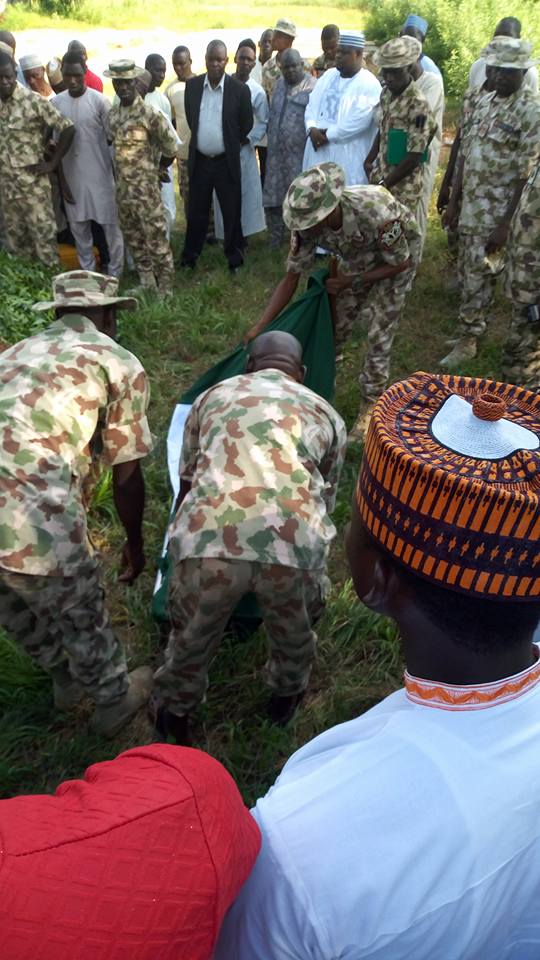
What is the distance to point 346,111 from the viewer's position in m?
5.98

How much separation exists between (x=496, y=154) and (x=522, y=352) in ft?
4.61

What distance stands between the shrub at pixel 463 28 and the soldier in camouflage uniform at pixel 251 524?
1121cm

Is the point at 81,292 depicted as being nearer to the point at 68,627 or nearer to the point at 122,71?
the point at 68,627

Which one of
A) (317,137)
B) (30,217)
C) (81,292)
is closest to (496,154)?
(317,137)

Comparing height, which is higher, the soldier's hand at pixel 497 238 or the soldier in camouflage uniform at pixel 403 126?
the soldier in camouflage uniform at pixel 403 126

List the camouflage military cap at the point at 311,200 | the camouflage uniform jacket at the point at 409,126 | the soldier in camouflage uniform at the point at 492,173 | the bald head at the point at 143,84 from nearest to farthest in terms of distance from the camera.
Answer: the camouflage military cap at the point at 311,200
the soldier in camouflage uniform at the point at 492,173
the camouflage uniform jacket at the point at 409,126
the bald head at the point at 143,84

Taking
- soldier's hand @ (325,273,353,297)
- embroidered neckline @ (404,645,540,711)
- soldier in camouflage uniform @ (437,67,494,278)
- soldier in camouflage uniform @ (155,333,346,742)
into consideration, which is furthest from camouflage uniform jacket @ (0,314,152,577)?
soldier in camouflage uniform @ (437,67,494,278)

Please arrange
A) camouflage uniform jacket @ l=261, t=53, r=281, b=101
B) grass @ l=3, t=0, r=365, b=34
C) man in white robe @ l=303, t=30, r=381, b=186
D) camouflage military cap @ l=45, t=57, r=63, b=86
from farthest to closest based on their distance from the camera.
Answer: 1. grass @ l=3, t=0, r=365, b=34
2. camouflage uniform jacket @ l=261, t=53, r=281, b=101
3. camouflage military cap @ l=45, t=57, r=63, b=86
4. man in white robe @ l=303, t=30, r=381, b=186

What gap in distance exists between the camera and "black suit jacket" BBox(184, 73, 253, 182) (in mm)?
6246

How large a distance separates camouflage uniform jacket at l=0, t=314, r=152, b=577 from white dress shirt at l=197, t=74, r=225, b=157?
15.4 ft

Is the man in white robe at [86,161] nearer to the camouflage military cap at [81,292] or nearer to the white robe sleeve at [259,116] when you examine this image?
the white robe sleeve at [259,116]

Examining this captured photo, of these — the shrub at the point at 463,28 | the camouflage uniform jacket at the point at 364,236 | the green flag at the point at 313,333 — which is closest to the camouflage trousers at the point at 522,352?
the camouflage uniform jacket at the point at 364,236

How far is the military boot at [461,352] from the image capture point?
514 centimetres

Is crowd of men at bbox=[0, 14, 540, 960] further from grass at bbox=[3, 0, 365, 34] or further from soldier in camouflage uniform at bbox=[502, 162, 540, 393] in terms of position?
grass at bbox=[3, 0, 365, 34]
